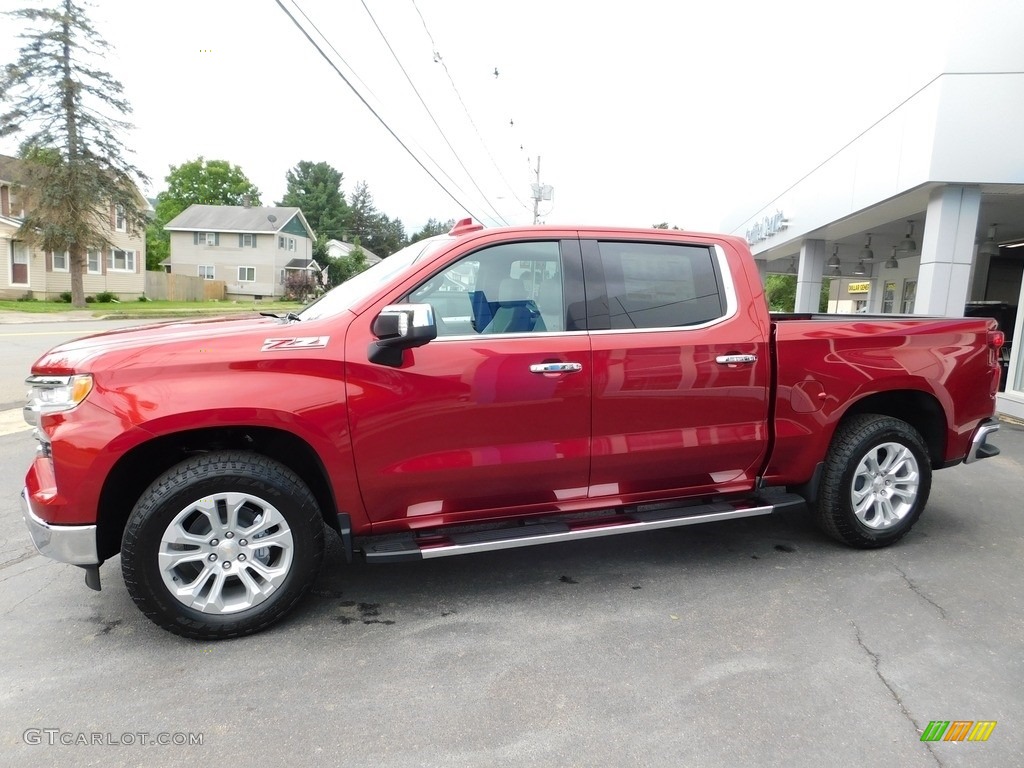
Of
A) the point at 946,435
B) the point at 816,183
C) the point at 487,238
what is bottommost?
the point at 946,435

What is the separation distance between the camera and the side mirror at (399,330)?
314 centimetres

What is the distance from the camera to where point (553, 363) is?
11.5ft

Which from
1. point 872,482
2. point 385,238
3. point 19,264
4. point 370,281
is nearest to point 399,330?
point 370,281

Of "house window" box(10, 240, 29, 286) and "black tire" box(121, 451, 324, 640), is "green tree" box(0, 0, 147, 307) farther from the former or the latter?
A: "black tire" box(121, 451, 324, 640)

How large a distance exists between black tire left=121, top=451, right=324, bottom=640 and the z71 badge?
0.52 m

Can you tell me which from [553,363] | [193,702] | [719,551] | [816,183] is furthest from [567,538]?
[816,183]

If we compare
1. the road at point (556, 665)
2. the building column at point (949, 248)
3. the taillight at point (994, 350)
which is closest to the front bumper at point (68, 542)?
the road at point (556, 665)

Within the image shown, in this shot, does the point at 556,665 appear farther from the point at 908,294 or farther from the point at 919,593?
the point at 908,294

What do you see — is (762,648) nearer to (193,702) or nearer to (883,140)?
(193,702)

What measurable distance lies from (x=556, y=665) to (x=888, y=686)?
4.56 ft

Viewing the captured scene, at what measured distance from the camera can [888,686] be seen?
2910mm

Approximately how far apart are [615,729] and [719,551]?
203cm

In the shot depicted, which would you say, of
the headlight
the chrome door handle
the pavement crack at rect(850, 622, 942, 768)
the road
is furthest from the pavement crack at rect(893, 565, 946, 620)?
the headlight

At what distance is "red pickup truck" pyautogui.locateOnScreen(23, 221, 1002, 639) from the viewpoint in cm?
306
